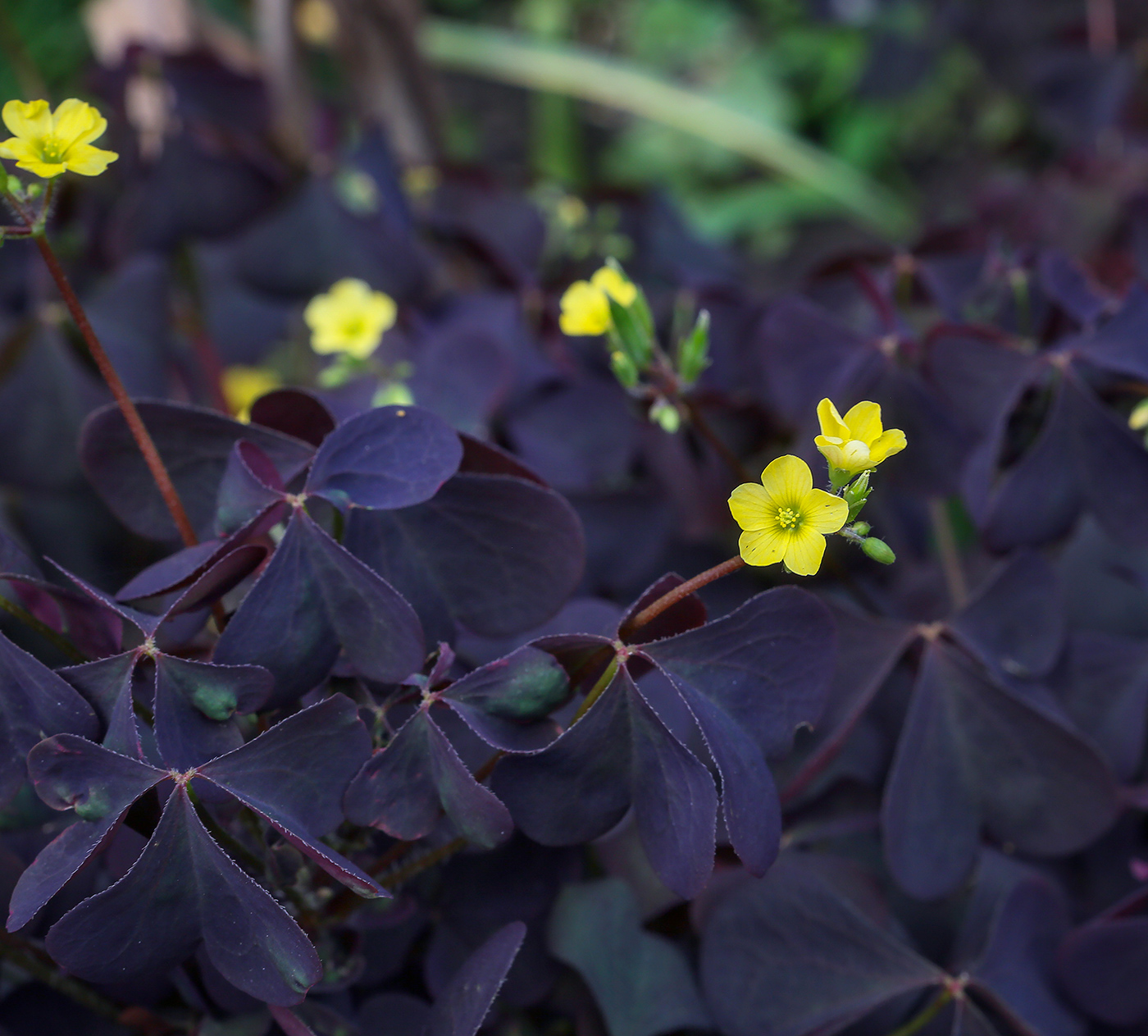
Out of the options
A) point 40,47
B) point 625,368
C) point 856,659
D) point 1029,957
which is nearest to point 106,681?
point 625,368

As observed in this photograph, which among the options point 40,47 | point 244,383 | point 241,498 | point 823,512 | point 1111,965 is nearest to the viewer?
point 823,512

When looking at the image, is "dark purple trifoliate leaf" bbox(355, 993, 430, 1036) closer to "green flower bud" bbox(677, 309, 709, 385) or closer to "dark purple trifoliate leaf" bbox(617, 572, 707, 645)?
"dark purple trifoliate leaf" bbox(617, 572, 707, 645)

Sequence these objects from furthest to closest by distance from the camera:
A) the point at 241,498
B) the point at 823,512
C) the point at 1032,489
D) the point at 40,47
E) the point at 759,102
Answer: the point at 759,102, the point at 40,47, the point at 1032,489, the point at 241,498, the point at 823,512

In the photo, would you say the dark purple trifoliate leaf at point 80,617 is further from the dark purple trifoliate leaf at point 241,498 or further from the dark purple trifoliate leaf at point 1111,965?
the dark purple trifoliate leaf at point 1111,965

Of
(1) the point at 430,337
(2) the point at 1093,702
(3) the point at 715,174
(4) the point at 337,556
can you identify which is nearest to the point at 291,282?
(1) the point at 430,337

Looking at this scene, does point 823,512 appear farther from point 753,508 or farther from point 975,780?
point 975,780


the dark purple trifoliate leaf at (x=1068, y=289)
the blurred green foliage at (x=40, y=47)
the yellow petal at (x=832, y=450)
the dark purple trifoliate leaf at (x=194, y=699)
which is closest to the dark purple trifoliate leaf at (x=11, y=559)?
the dark purple trifoliate leaf at (x=194, y=699)
